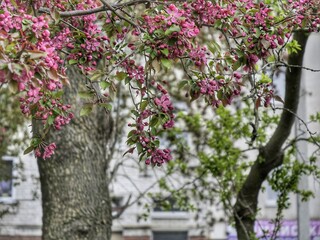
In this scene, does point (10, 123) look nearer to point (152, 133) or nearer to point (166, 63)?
point (152, 133)

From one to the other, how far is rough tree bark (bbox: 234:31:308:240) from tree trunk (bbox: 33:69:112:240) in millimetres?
1711

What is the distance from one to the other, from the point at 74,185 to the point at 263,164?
7.62 feet

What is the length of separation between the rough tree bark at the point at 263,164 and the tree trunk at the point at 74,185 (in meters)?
1.71

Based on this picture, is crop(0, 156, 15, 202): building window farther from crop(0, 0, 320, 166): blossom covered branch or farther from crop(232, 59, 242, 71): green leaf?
crop(232, 59, 242, 71): green leaf

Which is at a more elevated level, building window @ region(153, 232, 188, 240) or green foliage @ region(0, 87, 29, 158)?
green foliage @ region(0, 87, 29, 158)

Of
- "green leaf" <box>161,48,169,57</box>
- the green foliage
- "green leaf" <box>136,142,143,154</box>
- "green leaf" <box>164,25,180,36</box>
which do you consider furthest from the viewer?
the green foliage

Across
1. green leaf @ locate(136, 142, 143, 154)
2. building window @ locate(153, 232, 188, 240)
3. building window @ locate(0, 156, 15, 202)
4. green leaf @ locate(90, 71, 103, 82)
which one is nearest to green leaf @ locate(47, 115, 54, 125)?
green leaf @ locate(90, 71, 103, 82)

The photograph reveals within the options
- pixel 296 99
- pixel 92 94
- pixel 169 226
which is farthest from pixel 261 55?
pixel 169 226

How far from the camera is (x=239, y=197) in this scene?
9750mm

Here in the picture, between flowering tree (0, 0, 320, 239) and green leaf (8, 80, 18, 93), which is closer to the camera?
green leaf (8, 80, 18, 93)

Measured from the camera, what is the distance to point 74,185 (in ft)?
31.8

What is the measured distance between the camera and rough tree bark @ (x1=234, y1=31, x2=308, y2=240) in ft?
29.6

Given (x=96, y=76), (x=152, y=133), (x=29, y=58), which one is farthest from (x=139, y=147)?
(x=29, y=58)

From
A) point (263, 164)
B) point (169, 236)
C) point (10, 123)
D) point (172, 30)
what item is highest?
point (10, 123)
